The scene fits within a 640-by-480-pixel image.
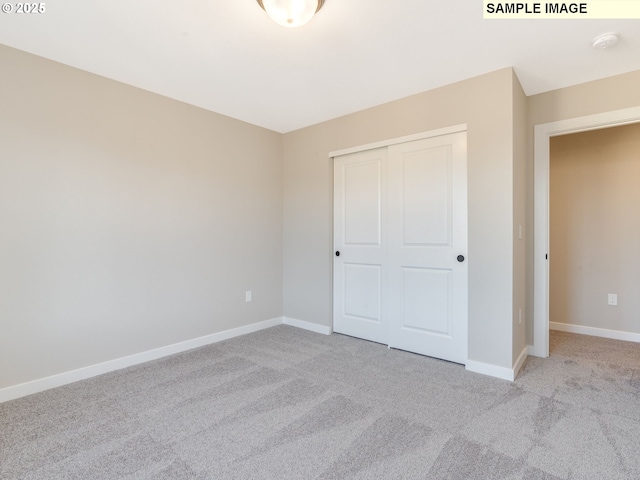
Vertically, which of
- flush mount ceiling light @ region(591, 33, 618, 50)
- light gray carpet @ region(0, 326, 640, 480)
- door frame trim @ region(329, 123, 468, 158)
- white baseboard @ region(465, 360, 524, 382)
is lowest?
light gray carpet @ region(0, 326, 640, 480)

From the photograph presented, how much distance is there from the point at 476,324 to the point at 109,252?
3.10 meters

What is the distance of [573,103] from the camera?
2.71 meters

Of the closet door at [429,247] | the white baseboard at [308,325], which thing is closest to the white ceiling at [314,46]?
the closet door at [429,247]

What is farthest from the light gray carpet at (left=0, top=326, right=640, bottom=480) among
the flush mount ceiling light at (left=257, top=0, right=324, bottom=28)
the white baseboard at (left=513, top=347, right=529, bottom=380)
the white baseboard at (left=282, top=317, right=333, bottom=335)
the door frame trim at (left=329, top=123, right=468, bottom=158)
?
the flush mount ceiling light at (left=257, top=0, right=324, bottom=28)

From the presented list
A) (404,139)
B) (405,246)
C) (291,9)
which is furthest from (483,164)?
(291,9)

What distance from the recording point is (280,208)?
4.05 m

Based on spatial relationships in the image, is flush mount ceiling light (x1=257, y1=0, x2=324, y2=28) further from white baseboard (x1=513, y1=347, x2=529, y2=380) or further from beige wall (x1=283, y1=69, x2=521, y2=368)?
white baseboard (x1=513, y1=347, x2=529, y2=380)

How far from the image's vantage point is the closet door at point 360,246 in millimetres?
3242

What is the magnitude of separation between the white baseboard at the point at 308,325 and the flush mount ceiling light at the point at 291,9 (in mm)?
2933

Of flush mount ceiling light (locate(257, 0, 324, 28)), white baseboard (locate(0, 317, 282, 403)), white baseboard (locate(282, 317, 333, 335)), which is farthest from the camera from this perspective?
white baseboard (locate(282, 317, 333, 335))

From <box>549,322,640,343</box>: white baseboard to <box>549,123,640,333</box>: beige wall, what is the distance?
42mm

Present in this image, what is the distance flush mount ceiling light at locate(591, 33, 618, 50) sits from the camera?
2.01 metres

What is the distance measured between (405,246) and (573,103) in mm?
1881

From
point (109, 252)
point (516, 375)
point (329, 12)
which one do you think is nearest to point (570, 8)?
point (329, 12)
